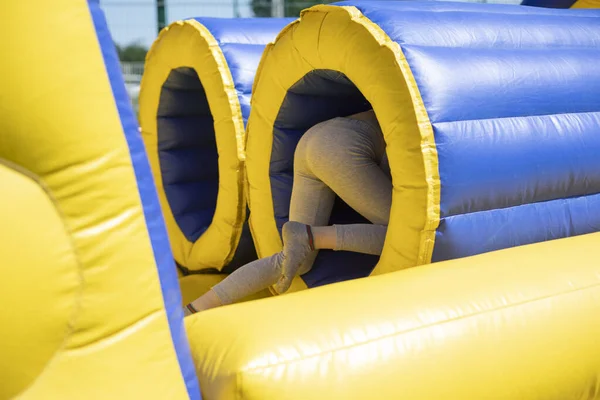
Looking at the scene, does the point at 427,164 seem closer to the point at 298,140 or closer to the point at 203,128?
the point at 298,140

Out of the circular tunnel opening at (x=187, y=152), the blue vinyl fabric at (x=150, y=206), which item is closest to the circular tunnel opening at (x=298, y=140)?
the circular tunnel opening at (x=187, y=152)

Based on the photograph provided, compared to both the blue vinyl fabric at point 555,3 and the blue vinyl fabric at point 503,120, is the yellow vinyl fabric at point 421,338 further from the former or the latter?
the blue vinyl fabric at point 555,3

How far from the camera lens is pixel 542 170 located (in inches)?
61.8

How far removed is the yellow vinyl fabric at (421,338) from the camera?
3.21 feet

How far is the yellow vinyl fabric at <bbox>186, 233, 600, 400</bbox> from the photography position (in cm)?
98

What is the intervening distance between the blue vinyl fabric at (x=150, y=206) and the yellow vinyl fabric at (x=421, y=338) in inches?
2.2

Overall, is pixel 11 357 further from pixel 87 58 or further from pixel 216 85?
pixel 216 85

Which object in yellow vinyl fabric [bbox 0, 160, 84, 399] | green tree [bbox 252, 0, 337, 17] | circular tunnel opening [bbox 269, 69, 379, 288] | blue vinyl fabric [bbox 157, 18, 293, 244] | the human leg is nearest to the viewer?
yellow vinyl fabric [bbox 0, 160, 84, 399]

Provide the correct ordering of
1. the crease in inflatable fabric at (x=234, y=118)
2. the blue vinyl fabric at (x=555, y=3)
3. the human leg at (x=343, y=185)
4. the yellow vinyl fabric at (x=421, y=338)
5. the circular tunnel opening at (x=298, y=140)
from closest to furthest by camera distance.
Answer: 1. the yellow vinyl fabric at (x=421, y=338)
2. the human leg at (x=343, y=185)
3. the circular tunnel opening at (x=298, y=140)
4. the crease in inflatable fabric at (x=234, y=118)
5. the blue vinyl fabric at (x=555, y=3)

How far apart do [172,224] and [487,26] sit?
1400 millimetres

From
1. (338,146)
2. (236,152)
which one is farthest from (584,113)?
(236,152)

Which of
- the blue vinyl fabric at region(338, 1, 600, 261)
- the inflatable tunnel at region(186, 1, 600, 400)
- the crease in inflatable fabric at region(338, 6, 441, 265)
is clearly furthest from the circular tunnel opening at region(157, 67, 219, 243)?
the crease in inflatable fabric at region(338, 6, 441, 265)

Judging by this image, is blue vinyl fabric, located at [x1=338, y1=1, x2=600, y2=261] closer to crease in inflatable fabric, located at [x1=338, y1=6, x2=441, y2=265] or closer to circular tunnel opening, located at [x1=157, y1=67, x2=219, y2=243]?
crease in inflatable fabric, located at [x1=338, y1=6, x2=441, y2=265]

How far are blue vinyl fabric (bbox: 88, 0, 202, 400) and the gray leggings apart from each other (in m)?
0.84
